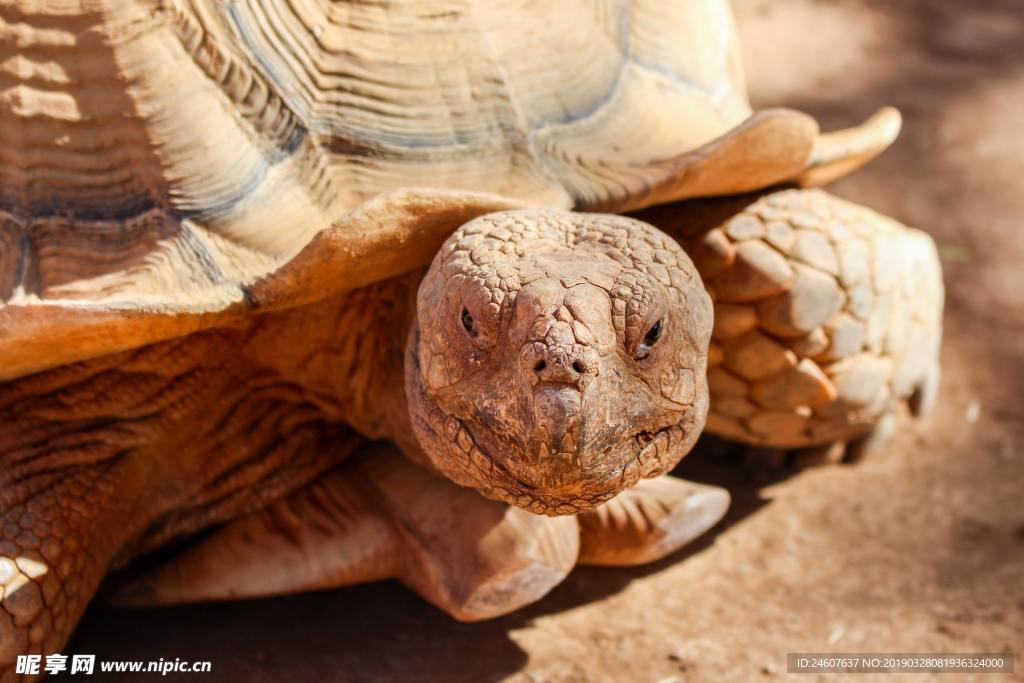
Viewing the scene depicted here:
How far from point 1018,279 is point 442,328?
2.58m

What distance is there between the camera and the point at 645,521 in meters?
2.55

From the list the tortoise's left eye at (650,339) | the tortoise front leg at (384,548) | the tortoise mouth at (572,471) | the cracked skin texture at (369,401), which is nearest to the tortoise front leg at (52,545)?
the cracked skin texture at (369,401)

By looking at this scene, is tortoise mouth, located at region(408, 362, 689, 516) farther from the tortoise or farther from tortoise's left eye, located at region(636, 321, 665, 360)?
tortoise's left eye, located at region(636, 321, 665, 360)

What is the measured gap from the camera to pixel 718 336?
272cm

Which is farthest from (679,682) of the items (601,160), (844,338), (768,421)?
(601,160)

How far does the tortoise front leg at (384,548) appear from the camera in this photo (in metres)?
2.38

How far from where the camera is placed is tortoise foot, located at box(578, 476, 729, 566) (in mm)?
→ 2549

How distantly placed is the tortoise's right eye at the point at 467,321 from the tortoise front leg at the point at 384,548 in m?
0.60

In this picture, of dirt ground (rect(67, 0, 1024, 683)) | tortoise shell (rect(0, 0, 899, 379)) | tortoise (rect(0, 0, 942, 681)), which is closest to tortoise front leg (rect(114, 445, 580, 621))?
tortoise (rect(0, 0, 942, 681))

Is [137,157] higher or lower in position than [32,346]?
higher

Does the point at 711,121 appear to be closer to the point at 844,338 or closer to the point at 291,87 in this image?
the point at 844,338

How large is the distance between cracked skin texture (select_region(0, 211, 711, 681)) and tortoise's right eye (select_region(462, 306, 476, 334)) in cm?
1

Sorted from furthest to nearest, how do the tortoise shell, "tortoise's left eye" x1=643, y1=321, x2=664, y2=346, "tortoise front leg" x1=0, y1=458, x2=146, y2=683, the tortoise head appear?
"tortoise front leg" x1=0, y1=458, x2=146, y2=683
the tortoise shell
"tortoise's left eye" x1=643, y1=321, x2=664, y2=346
the tortoise head

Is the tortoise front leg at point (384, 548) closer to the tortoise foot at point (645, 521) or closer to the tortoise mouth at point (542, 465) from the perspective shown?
the tortoise foot at point (645, 521)
